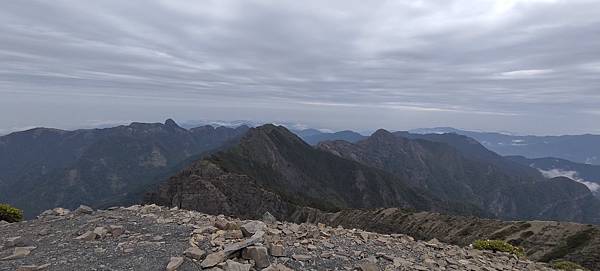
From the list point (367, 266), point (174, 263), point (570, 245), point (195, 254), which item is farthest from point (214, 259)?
point (570, 245)

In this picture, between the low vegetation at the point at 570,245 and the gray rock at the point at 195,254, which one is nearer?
the gray rock at the point at 195,254

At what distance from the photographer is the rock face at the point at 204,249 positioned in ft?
43.3

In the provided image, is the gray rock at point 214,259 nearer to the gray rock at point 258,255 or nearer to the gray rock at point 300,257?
the gray rock at point 258,255

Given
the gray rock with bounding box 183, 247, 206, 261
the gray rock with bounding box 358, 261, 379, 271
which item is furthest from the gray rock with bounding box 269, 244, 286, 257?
the gray rock with bounding box 358, 261, 379, 271

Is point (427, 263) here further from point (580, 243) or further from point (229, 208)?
point (229, 208)

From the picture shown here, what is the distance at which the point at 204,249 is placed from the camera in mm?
14250

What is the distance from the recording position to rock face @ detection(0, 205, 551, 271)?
13.2m

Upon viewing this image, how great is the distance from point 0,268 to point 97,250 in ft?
8.65

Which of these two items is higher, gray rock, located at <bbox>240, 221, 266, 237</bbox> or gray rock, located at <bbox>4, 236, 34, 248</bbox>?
gray rock, located at <bbox>240, 221, 266, 237</bbox>

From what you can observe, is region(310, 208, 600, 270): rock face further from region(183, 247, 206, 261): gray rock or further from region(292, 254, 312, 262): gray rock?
region(183, 247, 206, 261): gray rock

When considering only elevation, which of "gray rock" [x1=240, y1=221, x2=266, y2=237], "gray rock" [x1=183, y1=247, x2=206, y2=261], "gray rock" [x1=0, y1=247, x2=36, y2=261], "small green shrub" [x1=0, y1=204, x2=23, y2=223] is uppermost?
"gray rock" [x1=240, y1=221, x2=266, y2=237]

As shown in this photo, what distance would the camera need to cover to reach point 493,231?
10262cm

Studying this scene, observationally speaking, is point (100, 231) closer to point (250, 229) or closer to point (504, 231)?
point (250, 229)

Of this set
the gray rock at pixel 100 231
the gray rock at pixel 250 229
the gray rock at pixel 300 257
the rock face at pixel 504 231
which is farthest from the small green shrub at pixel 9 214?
the rock face at pixel 504 231
